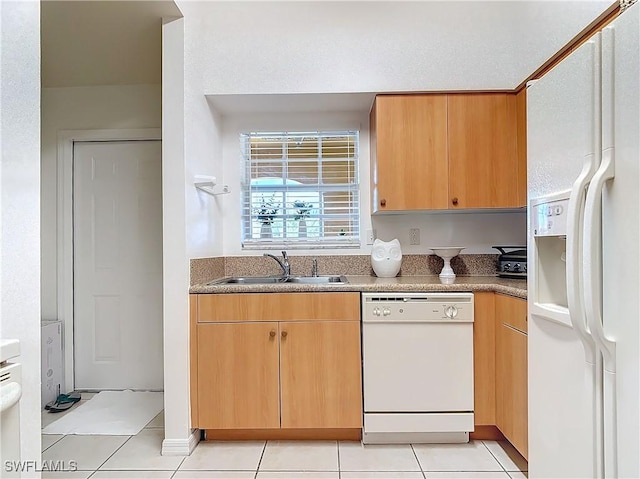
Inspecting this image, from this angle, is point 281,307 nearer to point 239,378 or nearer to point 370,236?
point 239,378

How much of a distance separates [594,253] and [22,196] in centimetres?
143

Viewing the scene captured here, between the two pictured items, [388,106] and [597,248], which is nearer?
[597,248]

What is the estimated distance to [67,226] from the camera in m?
3.17

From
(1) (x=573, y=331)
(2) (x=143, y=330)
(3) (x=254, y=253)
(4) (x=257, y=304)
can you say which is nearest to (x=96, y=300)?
(2) (x=143, y=330)

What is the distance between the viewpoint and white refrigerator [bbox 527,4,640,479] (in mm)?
941

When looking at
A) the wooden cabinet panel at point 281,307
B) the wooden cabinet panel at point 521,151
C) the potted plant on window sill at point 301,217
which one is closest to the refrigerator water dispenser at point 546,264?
the wooden cabinet panel at point 281,307

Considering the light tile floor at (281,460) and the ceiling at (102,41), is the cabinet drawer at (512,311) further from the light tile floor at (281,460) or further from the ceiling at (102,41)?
the ceiling at (102,41)

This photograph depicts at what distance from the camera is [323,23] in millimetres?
2502

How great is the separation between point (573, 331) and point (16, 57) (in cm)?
163

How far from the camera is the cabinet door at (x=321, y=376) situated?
2.26 metres

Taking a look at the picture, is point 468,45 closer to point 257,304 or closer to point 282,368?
point 257,304

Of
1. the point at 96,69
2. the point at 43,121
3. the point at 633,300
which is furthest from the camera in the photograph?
the point at 43,121

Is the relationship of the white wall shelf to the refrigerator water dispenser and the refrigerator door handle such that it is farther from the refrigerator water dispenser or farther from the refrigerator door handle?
the refrigerator door handle

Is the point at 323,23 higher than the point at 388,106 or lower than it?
higher
